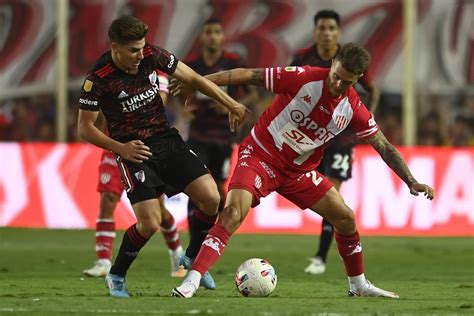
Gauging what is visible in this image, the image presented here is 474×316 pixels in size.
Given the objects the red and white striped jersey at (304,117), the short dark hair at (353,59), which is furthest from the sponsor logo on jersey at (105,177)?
the short dark hair at (353,59)

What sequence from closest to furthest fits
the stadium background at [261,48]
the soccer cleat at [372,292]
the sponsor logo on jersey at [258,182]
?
the sponsor logo on jersey at [258,182] → the soccer cleat at [372,292] → the stadium background at [261,48]

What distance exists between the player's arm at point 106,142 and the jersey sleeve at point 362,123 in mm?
1506

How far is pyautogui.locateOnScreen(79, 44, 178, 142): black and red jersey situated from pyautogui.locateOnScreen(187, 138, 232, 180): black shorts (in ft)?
12.0

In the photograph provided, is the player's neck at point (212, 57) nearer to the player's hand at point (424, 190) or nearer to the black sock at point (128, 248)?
the black sock at point (128, 248)

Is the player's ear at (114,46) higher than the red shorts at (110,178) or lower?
higher

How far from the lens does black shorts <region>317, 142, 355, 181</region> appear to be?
1261cm

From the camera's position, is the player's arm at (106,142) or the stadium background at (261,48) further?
the stadium background at (261,48)

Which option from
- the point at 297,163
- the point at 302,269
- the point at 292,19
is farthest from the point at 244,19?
the point at 297,163

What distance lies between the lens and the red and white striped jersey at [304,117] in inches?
371

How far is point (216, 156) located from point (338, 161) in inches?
59.5

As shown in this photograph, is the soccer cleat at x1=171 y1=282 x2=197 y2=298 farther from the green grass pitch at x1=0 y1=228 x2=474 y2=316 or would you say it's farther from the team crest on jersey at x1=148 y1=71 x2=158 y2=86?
the team crest on jersey at x1=148 y1=71 x2=158 y2=86

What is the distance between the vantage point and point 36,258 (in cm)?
1412

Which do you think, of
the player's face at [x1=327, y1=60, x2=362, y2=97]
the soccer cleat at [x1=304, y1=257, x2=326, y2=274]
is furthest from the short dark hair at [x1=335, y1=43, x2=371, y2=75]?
the soccer cleat at [x1=304, y1=257, x2=326, y2=274]

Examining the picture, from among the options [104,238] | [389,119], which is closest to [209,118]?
[104,238]
